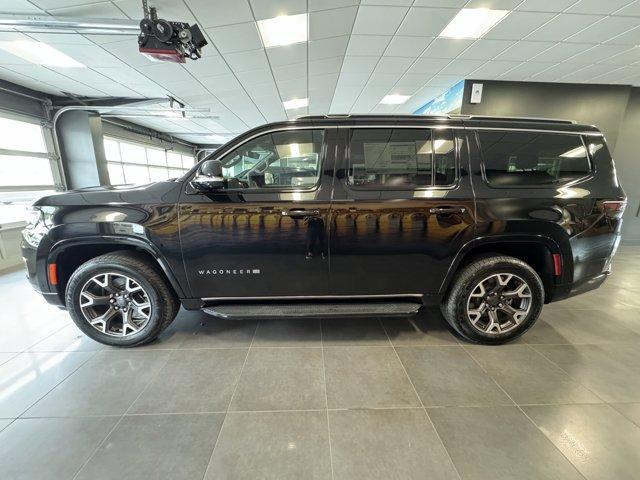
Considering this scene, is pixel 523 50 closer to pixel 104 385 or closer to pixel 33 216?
pixel 33 216

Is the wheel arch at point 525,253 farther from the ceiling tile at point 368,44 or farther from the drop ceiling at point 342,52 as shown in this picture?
the ceiling tile at point 368,44

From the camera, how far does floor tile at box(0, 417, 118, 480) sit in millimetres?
1235

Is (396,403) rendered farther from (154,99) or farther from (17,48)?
(154,99)

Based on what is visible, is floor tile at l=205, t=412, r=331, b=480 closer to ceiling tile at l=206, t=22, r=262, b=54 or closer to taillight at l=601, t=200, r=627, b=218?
taillight at l=601, t=200, r=627, b=218

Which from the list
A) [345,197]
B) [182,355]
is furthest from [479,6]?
[182,355]

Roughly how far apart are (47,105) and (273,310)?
7386 mm

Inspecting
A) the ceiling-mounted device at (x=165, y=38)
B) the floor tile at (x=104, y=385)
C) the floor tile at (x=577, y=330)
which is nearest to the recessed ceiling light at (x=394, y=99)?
the ceiling-mounted device at (x=165, y=38)

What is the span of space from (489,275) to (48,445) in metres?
2.93

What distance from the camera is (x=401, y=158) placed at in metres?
1.92

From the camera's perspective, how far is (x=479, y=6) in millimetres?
3246

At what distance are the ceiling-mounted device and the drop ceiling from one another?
357 mm

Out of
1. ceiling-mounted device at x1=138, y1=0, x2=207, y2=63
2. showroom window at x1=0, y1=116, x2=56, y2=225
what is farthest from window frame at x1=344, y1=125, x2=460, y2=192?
showroom window at x1=0, y1=116, x2=56, y2=225

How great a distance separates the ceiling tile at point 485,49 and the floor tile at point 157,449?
5827 mm

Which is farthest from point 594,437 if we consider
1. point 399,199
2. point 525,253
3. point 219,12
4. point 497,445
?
point 219,12
